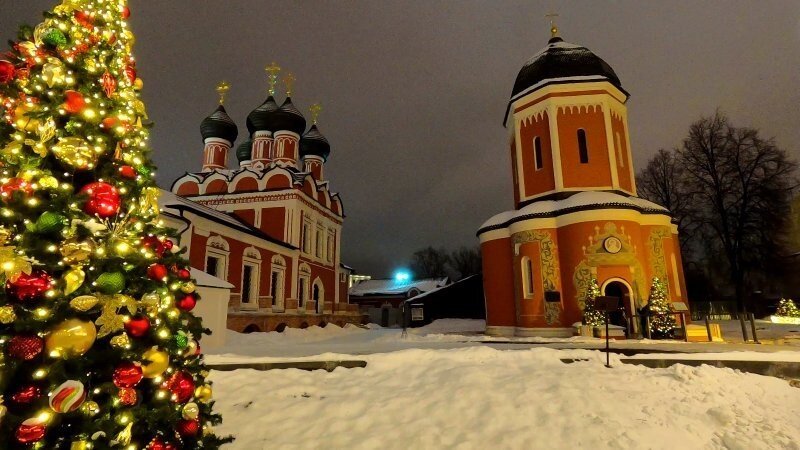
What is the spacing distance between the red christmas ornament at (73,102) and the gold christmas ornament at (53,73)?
0.46ft

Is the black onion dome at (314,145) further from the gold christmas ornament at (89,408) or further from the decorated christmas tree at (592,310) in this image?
the gold christmas ornament at (89,408)

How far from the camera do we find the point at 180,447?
257cm

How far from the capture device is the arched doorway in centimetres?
1353

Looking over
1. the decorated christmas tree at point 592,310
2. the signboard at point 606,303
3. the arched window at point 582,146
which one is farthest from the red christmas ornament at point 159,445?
the arched window at point 582,146

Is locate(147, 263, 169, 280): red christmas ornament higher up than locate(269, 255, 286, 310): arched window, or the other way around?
locate(269, 255, 286, 310): arched window

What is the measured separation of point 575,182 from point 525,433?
46.5ft

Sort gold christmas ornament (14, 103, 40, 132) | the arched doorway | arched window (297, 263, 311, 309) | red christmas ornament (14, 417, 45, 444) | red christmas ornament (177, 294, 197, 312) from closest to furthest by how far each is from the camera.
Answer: red christmas ornament (14, 417, 45, 444) < gold christmas ornament (14, 103, 40, 132) < red christmas ornament (177, 294, 197, 312) < the arched doorway < arched window (297, 263, 311, 309)

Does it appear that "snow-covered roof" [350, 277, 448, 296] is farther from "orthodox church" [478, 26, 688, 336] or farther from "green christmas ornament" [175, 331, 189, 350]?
"green christmas ornament" [175, 331, 189, 350]

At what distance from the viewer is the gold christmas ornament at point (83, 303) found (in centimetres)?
218

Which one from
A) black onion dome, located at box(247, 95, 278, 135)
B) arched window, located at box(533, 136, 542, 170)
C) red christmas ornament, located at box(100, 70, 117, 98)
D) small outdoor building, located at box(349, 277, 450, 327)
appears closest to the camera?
red christmas ornament, located at box(100, 70, 117, 98)

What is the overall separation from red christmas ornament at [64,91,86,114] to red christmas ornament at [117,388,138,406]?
178 cm

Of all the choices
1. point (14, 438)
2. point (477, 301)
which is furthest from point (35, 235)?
point (477, 301)

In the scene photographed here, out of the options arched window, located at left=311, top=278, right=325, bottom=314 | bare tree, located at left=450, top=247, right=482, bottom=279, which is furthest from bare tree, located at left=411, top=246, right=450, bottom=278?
arched window, located at left=311, top=278, right=325, bottom=314

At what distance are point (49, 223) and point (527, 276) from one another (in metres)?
14.8
